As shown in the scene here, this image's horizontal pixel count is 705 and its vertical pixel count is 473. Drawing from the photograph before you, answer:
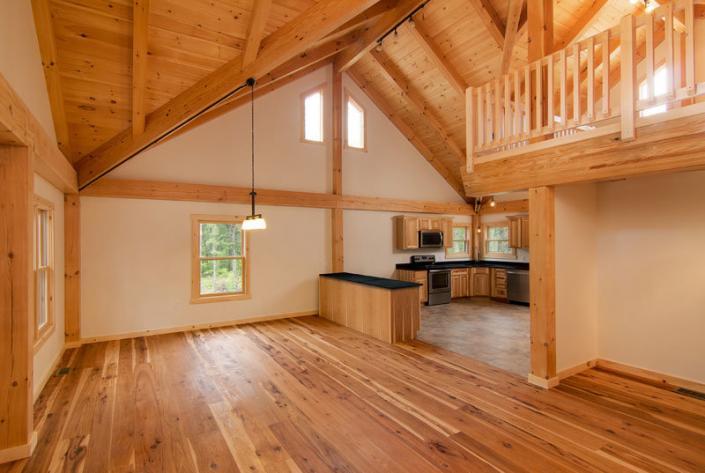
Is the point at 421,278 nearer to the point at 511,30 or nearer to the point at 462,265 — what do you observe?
the point at 462,265

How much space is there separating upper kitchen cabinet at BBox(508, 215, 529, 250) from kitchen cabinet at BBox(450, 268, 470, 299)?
132 centimetres

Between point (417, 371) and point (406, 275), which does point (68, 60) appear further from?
point (406, 275)

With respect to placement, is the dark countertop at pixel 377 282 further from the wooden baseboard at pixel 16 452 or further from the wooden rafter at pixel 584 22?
the wooden rafter at pixel 584 22

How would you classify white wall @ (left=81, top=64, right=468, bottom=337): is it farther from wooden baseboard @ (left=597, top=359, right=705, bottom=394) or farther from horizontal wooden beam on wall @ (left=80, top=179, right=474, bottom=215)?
wooden baseboard @ (left=597, top=359, right=705, bottom=394)

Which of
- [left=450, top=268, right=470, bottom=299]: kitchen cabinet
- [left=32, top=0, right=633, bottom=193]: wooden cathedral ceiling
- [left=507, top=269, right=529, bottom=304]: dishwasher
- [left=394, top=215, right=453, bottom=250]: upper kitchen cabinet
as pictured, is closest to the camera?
[left=32, top=0, right=633, bottom=193]: wooden cathedral ceiling

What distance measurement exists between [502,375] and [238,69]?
4.35 metres

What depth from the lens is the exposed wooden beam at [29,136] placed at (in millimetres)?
2197

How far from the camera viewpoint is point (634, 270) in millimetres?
4012

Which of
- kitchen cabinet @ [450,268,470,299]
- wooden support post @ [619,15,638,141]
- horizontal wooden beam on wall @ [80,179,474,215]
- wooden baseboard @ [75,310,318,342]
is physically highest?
wooden support post @ [619,15,638,141]

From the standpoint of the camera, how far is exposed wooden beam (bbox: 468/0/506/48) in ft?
17.4

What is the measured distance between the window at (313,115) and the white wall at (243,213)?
0.15 metres

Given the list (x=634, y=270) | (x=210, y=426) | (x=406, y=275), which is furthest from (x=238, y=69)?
(x=406, y=275)

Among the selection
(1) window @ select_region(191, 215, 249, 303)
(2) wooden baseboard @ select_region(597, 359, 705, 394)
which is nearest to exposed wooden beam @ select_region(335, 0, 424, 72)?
(1) window @ select_region(191, 215, 249, 303)

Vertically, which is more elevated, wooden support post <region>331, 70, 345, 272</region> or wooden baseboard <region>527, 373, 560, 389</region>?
wooden support post <region>331, 70, 345, 272</region>
